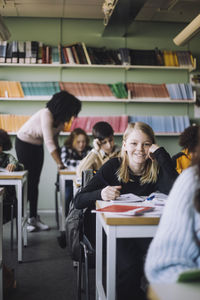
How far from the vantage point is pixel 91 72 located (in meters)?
5.89

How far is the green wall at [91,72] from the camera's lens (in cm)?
584

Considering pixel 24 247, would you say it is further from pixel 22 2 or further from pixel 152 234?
pixel 22 2

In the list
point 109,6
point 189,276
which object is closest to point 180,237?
point 189,276

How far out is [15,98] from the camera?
18.4 ft

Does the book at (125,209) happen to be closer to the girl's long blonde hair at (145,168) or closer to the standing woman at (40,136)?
Answer: the girl's long blonde hair at (145,168)

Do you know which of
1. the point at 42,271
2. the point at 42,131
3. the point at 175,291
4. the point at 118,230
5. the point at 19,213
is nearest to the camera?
the point at 175,291

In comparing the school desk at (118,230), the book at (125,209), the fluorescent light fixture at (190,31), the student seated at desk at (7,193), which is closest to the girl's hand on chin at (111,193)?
the book at (125,209)

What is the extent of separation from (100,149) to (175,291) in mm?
2759

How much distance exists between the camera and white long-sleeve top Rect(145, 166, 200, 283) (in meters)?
1.06

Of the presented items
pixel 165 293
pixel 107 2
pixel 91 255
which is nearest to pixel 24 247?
pixel 91 255

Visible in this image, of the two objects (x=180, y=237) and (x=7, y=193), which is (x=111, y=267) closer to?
(x=180, y=237)

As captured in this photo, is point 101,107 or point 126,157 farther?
point 101,107

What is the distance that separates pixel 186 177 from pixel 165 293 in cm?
37

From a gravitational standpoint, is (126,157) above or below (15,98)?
below
